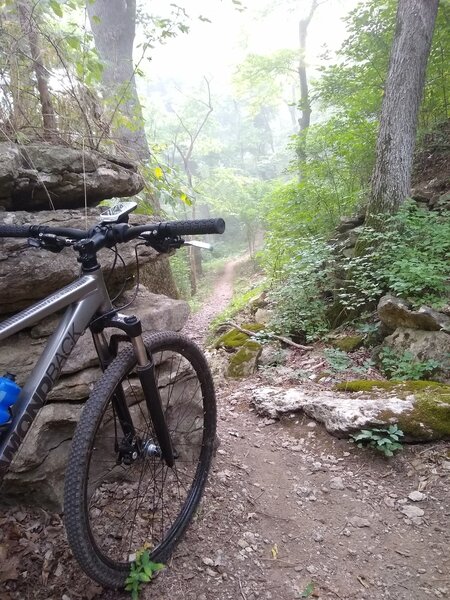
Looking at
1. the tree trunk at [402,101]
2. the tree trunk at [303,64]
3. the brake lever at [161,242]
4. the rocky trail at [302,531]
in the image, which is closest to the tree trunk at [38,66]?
the brake lever at [161,242]

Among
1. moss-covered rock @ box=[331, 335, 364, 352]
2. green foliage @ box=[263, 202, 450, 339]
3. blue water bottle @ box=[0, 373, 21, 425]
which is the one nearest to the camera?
blue water bottle @ box=[0, 373, 21, 425]

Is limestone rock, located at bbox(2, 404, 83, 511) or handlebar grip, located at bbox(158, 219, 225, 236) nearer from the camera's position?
handlebar grip, located at bbox(158, 219, 225, 236)

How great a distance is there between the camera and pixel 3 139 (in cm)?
262

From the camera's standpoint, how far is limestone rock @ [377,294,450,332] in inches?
166

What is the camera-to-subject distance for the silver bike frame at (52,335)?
1.42m

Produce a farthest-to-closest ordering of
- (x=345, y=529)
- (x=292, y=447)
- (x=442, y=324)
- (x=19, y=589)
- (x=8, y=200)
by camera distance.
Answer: (x=442, y=324), (x=292, y=447), (x=8, y=200), (x=345, y=529), (x=19, y=589)

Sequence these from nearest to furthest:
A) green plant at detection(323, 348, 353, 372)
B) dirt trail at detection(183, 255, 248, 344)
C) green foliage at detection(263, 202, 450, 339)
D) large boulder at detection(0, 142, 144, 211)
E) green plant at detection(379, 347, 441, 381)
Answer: large boulder at detection(0, 142, 144, 211) < green plant at detection(379, 347, 441, 381) < green plant at detection(323, 348, 353, 372) < green foliage at detection(263, 202, 450, 339) < dirt trail at detection(183, 255, 248, 344)

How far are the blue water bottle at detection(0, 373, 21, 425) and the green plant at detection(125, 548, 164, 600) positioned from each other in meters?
1.10

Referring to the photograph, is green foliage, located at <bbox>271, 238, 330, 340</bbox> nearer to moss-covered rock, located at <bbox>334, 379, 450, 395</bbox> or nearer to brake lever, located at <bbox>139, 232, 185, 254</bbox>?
moss-covered rock, located at <bbox>334, 379, 450, 395</bbox>

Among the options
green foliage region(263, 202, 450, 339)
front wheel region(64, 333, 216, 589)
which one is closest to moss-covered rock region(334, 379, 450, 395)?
green foliage region(263, 202, 450, 339)

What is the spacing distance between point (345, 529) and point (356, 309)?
364 cm

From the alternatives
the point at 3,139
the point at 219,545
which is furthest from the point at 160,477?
the point at 3,139

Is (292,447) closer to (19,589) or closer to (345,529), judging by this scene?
(345,529)

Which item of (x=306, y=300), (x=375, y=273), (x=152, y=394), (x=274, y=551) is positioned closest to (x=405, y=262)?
(x=375, y=273)
